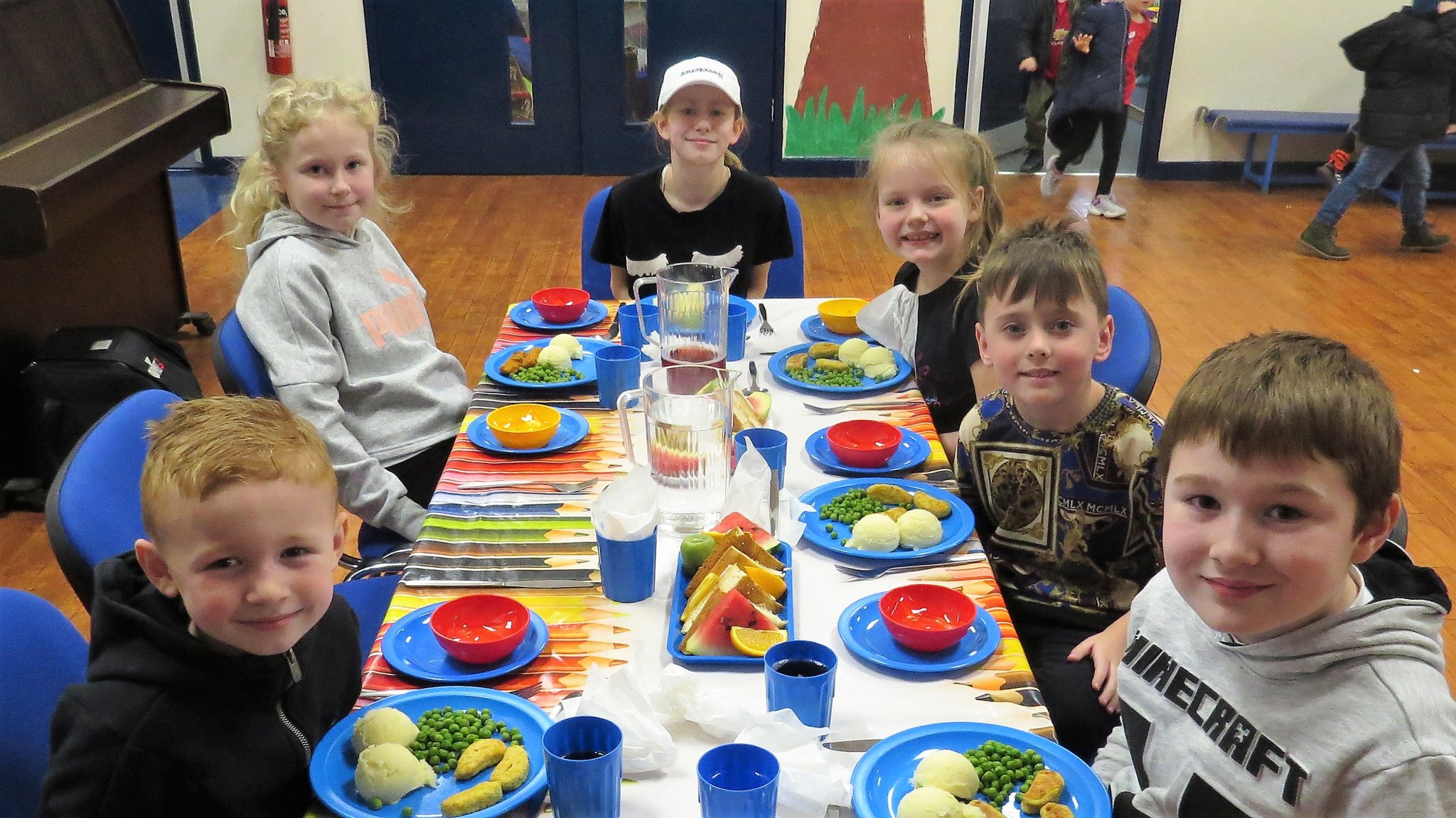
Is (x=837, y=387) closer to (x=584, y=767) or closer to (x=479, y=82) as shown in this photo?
(x=584, y=767)

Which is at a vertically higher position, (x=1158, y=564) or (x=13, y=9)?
(x=13, y=9)

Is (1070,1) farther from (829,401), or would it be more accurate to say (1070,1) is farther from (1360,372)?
(1360,372)

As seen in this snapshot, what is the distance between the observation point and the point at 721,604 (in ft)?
4.44

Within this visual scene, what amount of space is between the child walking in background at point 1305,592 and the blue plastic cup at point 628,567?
0.61 m

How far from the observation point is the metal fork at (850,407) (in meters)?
2.09

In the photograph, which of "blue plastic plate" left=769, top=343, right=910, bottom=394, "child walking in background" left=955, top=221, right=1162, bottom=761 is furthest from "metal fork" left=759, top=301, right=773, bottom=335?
"child walking in background" left=955, top=221, right=1162, bottom=761

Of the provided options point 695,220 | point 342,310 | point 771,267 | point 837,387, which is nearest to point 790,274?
point 771,267

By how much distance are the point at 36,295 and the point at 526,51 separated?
12.2ft

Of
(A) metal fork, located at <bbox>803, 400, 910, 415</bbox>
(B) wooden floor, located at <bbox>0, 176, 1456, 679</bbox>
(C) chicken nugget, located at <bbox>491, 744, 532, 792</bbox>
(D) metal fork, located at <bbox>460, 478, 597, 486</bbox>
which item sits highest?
(C) chicken nugget, located at <bbox>491, 744, 532, 792</bbox>

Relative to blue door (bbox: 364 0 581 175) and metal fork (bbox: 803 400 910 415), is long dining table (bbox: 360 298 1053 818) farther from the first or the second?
blue door (bbox: 364 0 581 175)

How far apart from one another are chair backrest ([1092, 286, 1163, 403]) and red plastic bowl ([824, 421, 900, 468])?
1.46ft

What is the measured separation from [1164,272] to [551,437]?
420cm

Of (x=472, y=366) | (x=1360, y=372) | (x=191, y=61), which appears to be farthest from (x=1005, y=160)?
(x=1360, y=372)

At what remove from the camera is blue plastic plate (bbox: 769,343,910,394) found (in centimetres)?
214
